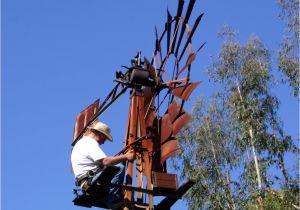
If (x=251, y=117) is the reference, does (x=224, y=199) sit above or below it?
below

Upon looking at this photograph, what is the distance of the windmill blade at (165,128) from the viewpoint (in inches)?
198

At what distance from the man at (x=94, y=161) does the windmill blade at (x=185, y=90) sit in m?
0.72

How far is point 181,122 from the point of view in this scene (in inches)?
198

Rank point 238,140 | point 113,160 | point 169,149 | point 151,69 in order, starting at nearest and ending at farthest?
point 113,160
point 169,149
point 151,69
point 238,140

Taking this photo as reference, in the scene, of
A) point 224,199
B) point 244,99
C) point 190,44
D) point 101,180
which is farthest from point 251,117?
point 101,180

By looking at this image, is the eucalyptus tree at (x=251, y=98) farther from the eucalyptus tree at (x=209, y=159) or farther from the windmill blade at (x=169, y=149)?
the windmill blade at (x=169, y=149)

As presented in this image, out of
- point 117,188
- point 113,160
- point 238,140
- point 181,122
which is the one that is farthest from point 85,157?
point 238,140

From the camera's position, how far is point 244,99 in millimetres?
15922

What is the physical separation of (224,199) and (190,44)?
10.4 meters

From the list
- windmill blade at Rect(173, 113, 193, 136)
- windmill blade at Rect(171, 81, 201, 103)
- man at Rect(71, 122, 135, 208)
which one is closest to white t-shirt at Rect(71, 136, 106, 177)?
man at Rect(71, 122, 135, 208)

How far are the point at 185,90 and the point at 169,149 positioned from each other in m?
0.62

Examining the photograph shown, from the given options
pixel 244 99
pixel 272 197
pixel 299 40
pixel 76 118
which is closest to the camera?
pixel 76 118

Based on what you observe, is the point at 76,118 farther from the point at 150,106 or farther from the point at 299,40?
the point at 299,40

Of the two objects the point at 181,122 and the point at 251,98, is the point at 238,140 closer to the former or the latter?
the point at 251,98
